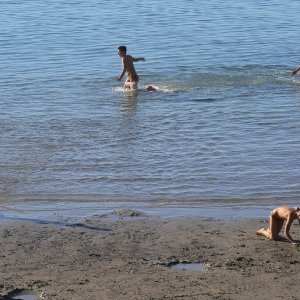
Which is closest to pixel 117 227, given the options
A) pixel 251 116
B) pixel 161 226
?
pixel 161 226

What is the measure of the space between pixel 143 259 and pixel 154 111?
8.55 meters

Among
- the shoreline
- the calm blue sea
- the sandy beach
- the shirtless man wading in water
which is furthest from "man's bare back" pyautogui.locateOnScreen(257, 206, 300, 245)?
the shirtless man wading in water

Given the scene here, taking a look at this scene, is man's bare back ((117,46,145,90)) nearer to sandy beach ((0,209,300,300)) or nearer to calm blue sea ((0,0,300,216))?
calm blue sea ((0,0,300,216))

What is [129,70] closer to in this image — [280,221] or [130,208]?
[130,208]

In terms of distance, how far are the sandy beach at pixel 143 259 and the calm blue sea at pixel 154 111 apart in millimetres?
1439

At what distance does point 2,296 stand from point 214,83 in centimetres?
1267

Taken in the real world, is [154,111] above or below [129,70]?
below

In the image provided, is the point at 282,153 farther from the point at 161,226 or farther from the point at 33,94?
the point at 33,94

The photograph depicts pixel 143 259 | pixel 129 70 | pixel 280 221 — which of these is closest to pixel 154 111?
pixel 129 70

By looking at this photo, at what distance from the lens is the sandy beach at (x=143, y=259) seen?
9.80 metres

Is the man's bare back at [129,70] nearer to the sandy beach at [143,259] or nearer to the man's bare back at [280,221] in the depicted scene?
the sandy beach at [143,259]

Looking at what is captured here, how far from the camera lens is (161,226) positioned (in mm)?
12133

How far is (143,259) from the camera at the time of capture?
10812 mm

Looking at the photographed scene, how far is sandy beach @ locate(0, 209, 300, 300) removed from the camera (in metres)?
9.80
